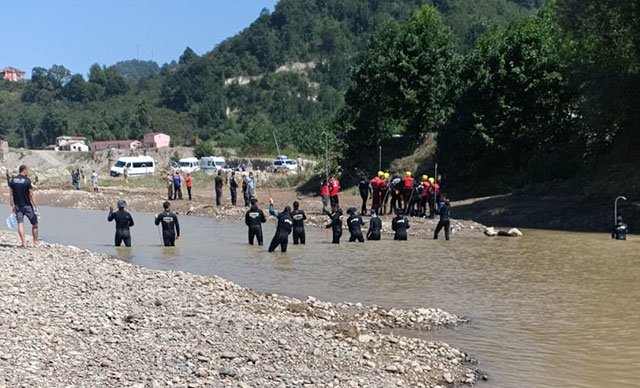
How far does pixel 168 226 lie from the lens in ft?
75.3

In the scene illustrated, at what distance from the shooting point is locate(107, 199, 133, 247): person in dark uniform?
22.1m

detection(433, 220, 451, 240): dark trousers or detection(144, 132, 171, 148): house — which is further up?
detection(144, 132, 171, 148): house

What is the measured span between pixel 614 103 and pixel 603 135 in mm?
4064

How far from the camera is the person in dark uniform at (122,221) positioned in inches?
872

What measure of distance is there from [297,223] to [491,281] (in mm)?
7198

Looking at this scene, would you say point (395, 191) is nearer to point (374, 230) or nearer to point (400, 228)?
point (400, 228)

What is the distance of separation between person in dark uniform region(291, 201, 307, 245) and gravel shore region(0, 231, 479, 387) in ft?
28.7

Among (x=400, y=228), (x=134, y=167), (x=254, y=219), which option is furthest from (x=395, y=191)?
(x=134, y=167)

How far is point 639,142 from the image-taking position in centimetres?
3186

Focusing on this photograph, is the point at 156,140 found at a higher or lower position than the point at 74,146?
higher

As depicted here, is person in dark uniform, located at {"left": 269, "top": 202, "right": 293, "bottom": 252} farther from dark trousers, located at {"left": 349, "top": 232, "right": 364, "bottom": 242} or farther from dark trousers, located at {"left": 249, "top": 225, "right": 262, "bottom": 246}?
dark trousers, located at {"left": 349, "top": 232, "right": 364, "bottom": 242}

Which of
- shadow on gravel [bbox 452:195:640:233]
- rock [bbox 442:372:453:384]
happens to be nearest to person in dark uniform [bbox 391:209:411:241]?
shadow on gravel [bbox 452:195:640:233]

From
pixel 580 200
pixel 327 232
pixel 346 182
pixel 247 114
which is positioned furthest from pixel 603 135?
pixel 247 114

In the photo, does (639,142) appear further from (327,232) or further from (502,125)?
(327,232)
